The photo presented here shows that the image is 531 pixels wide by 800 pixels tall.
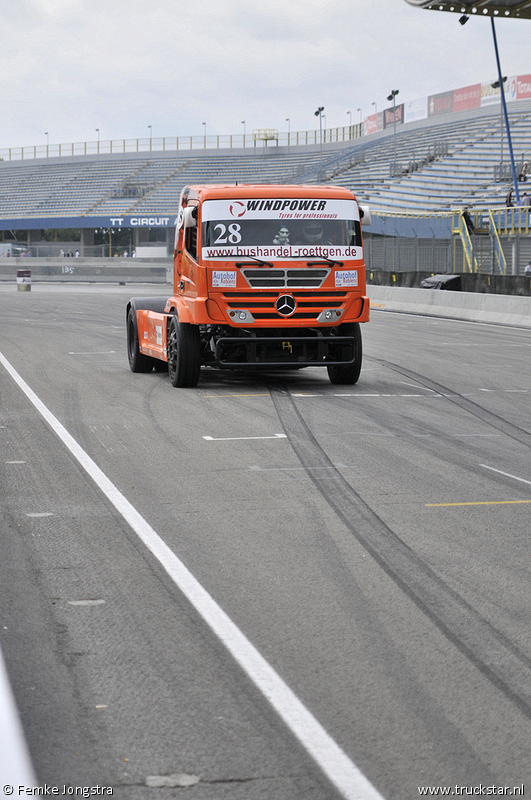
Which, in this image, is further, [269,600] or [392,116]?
[392,116]

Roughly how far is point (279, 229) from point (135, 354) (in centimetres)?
335

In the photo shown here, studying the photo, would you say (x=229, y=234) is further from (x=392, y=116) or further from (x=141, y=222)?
(x=392, y=116)

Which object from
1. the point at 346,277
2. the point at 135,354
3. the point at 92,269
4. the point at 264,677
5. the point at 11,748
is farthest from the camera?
the point at 92,269

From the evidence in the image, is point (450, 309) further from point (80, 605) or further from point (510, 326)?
point (80, 605)

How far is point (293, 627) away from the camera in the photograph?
4.78 meters

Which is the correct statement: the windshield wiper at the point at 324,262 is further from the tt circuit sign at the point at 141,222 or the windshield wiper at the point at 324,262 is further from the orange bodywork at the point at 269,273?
the tt circuit sign at the point at 141,222

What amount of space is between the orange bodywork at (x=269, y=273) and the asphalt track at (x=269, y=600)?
229 centimetres

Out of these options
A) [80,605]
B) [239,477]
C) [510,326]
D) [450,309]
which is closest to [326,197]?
[239,477]

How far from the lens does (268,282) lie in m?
13.3

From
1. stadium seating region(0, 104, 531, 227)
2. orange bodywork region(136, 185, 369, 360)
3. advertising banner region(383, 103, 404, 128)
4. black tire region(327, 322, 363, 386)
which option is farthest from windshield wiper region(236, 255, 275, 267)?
advertising banner region(383, 103, 404, 128)

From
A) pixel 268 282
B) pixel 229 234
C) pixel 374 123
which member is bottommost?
pixel 268 282

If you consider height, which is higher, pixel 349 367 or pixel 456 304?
pixel 456 304

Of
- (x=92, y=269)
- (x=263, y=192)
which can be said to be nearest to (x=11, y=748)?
(x=263, y=192)

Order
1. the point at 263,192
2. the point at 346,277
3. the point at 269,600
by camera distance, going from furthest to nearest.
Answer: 1. the point at 263,192
2. the point at 346,277
3. the point at 269,600
